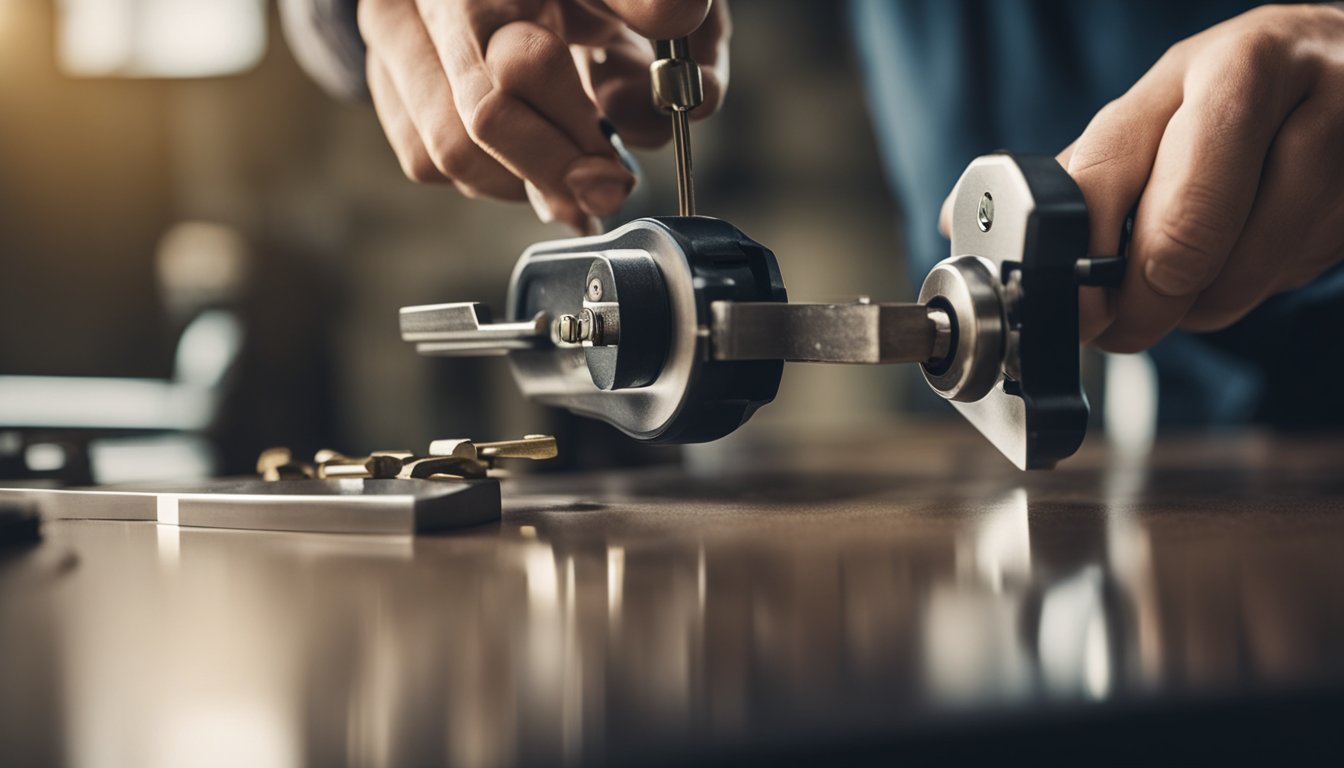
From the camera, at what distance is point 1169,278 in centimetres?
55

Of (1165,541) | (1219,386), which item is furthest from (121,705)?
(1219,386)

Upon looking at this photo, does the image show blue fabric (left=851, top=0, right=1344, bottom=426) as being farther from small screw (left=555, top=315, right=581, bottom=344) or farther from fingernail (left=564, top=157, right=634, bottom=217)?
small screw (left=555, top=315, right=581, bottom=344)

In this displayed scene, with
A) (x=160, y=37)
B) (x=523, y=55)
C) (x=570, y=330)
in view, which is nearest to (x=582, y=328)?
(x=570, y=330)

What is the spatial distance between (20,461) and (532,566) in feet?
1.58

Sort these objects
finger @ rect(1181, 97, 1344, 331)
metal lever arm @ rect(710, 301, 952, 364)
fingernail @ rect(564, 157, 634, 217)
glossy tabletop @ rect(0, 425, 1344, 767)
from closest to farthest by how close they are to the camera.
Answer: glossy tabletop @ rect(0, 425, 1344, 767) < metal lever arm @ rect(710, 301, 952, 364) < finger @ rect(1181, 97, 1344, 331) < fingernail @ rect(564, 157, 634, 217)

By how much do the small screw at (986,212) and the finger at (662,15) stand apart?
182 mm

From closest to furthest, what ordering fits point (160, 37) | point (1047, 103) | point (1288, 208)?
point (1288, 208) < point (1047, 103) < point (160, 37)

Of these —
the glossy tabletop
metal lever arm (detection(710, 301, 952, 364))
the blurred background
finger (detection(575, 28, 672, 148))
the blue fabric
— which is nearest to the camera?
the glossy tabletop

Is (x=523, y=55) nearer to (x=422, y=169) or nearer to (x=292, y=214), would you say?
(x=422, y=169)

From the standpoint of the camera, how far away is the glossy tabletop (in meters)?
0.22

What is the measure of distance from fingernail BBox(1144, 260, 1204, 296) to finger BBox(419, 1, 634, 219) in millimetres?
311

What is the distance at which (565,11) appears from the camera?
0.79m

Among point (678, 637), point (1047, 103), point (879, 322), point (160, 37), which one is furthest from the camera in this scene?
point (160, 37)

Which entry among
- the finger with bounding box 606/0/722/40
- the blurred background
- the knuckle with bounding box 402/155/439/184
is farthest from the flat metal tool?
the blurred background
